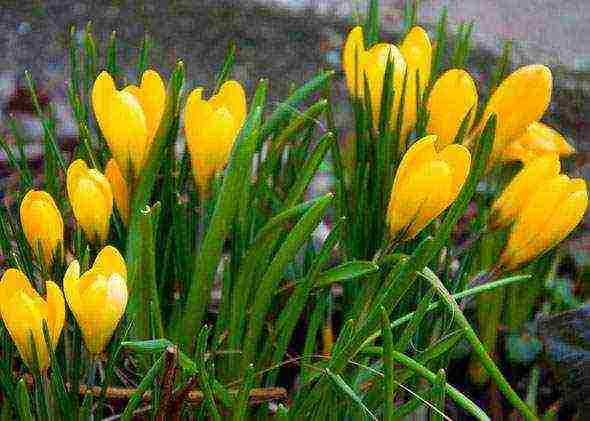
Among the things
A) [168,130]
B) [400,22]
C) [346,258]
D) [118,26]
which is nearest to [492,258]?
[346,258]

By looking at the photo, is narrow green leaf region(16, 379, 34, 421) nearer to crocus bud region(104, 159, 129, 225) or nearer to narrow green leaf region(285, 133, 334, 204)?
crocus bud region(104, 159, 129, 225)

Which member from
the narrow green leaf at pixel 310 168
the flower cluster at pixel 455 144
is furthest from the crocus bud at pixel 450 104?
the narrow green leaf at pixel 310 168

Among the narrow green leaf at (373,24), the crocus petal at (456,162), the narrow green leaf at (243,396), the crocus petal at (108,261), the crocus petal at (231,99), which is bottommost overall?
the narrow green leaf at (243,396)

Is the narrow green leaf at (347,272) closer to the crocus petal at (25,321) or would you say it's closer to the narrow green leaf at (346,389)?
the narrow green leaf at (346,389)

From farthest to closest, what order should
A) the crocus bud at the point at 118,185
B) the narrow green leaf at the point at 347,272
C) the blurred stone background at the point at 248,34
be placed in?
the blurred stone background at the point at 248,34
the crocus bud at the point at 118,185
the narrow green leaf at the point at 347,272

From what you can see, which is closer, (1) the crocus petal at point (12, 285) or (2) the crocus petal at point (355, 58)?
(1) the crocus petal at point (12, 285)

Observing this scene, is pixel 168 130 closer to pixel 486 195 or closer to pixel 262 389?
pixel 262 389

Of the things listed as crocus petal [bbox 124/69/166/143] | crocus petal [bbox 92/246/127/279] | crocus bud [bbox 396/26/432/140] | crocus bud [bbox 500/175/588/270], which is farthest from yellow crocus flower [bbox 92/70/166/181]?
crocus bud [bbox 500/175/588/270]
